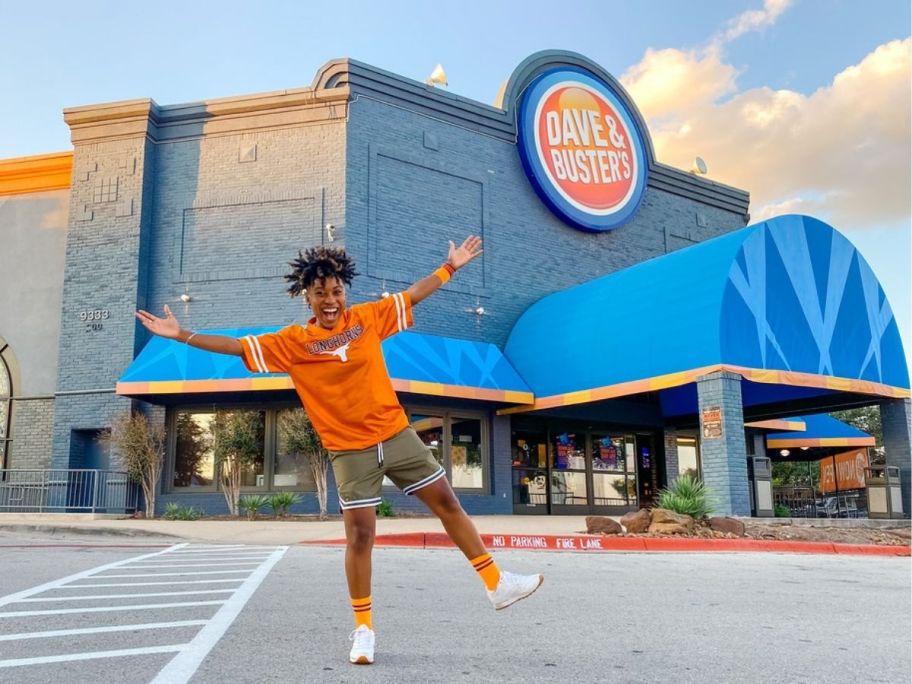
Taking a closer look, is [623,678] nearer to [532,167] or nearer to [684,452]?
[532,167]

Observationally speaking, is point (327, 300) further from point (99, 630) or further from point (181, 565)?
point (181, 565)

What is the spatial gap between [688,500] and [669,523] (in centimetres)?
65

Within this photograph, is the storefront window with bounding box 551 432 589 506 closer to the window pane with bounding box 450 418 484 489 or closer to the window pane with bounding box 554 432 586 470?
the window pane with bounding box 554 432 586 470

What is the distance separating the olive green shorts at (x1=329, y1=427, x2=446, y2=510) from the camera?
14.6 ft

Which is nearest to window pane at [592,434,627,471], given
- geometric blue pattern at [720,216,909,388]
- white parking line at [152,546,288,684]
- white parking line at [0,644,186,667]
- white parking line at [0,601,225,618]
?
geometric blue pattern at [720,216,909,388]

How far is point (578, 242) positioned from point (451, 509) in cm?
1961

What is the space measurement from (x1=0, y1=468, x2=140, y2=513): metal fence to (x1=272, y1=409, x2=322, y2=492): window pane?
3.28 metres

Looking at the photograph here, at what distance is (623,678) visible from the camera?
3.71m

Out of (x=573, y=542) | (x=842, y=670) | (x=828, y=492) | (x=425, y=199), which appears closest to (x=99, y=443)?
(x=425, y=199)

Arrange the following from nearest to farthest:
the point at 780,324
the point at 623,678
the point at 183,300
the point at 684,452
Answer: the point at 623,678
the point at 780,324
the point at 183,300
the point at 684,452

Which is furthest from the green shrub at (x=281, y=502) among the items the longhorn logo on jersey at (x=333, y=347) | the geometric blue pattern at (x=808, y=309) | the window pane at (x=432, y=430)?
the longhorn logo on jersey at (x=333, y=347)

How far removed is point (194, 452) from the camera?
63.0 feet

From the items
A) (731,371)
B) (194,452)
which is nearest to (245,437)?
(194,452)

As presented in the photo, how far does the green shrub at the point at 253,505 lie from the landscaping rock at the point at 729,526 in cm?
903
